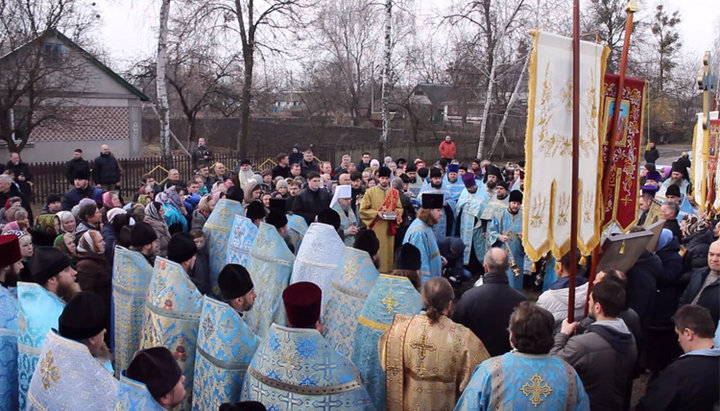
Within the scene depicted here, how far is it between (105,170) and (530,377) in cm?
1298

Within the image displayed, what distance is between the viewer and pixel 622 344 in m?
3.54

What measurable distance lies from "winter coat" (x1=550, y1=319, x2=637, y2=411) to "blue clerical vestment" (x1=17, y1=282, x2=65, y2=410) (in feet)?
9.56

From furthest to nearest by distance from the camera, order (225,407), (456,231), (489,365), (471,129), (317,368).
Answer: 1. (471,129)
2. (456,231)
3. (317,368)
4. (489,365)
5. (225,407)

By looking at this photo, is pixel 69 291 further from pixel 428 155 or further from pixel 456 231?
pixel 428 155

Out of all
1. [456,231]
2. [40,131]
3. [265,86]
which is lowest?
[456,231]

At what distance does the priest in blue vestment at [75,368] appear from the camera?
11.3ft

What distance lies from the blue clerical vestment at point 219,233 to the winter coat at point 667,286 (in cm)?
397

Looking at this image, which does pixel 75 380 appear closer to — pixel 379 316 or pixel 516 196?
pixel 379 316

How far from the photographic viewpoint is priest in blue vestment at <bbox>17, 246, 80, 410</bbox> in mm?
3939

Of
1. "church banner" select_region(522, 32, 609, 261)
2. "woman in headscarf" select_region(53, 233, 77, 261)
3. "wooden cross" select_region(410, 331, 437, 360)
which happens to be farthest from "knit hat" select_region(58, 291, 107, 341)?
"woman in headscarf" select_region(53, 233, 77, 261)

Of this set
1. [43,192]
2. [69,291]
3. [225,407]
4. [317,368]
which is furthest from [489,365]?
[43,192]

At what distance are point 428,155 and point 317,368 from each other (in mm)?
24780

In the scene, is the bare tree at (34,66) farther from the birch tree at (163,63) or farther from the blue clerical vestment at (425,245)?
→ the blue clerical vestment at (425,245)

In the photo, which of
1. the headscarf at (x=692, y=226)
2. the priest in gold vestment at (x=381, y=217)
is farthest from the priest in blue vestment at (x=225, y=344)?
the headscarf at (x=692, y=226)
